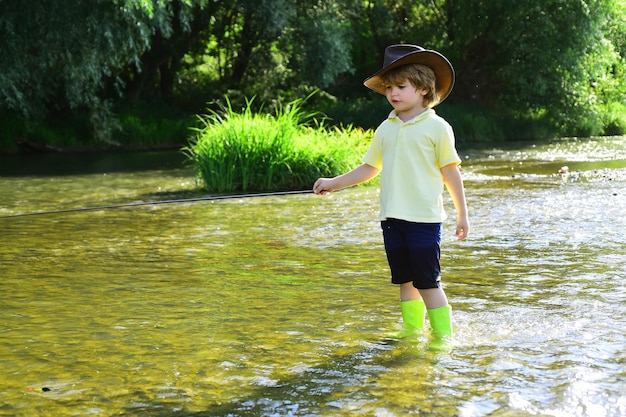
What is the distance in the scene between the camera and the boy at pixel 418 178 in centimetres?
453

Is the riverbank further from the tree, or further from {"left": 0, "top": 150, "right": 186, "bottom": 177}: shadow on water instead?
the tree

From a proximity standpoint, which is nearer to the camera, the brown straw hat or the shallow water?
the shallow water

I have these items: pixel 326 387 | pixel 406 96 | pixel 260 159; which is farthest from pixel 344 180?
pixel 260 159

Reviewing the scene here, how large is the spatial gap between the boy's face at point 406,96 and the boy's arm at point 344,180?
380mm

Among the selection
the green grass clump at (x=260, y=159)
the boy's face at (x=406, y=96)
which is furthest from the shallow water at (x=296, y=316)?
the green grass clump at (x=260, y=159)

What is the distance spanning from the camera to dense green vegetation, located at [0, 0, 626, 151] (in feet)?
74.9

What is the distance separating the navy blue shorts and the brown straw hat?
68cm

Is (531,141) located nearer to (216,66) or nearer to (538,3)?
(538,3)

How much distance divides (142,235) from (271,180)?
4196 millimetres

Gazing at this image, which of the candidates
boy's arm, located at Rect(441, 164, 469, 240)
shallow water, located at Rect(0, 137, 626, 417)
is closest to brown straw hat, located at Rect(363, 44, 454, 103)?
boy's arm, located at Rect(441, 164, 469, 240)

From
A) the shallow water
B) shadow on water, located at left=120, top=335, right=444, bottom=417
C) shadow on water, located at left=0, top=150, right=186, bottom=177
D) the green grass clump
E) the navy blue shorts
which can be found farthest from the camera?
shadow on water, located at left=0, top=150, right=186, bottom=177

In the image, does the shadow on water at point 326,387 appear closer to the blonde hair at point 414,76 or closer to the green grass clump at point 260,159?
the blonde hair at point 414,76

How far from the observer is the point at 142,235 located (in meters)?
8.52

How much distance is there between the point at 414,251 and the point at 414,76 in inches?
32.7
